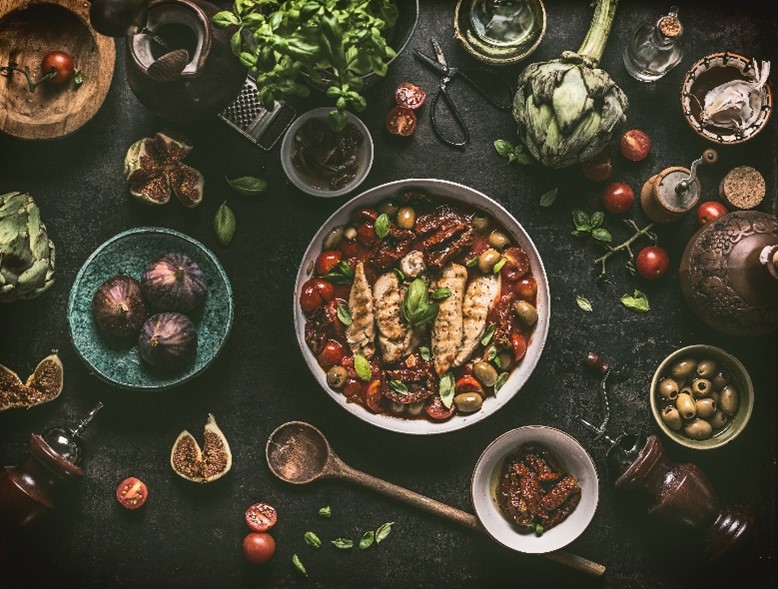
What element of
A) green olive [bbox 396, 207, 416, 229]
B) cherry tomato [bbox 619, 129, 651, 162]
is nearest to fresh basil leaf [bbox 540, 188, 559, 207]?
cherry tomato [bbox 619, 129, 651, 162]

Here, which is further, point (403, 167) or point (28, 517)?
point (403, 167)

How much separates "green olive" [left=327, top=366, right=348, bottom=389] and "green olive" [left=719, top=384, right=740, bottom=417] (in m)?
2.02

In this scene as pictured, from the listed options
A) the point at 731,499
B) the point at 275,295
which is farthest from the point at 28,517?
the point at 731,499

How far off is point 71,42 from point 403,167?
6.36ft

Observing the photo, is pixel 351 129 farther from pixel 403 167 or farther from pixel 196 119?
pixel 196 119

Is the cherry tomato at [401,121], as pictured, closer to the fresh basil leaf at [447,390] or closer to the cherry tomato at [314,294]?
the cherry tomato at [314,294]

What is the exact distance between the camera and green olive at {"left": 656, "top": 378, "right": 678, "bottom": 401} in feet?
13.2

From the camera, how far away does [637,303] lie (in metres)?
4.16

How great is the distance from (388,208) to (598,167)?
1188 millimetres

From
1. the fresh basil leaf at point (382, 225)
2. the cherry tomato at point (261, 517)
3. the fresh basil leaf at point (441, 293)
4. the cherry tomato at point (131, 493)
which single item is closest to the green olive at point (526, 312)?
the fresh basil leaf at point (441, 293)

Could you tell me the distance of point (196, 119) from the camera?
3877mm

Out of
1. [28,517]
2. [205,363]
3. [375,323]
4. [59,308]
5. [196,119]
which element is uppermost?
[196,119]

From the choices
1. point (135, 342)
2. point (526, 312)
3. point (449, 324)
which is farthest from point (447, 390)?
point (135, 342)

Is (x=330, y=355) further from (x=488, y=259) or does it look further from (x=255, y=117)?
(x=255, y=117)
